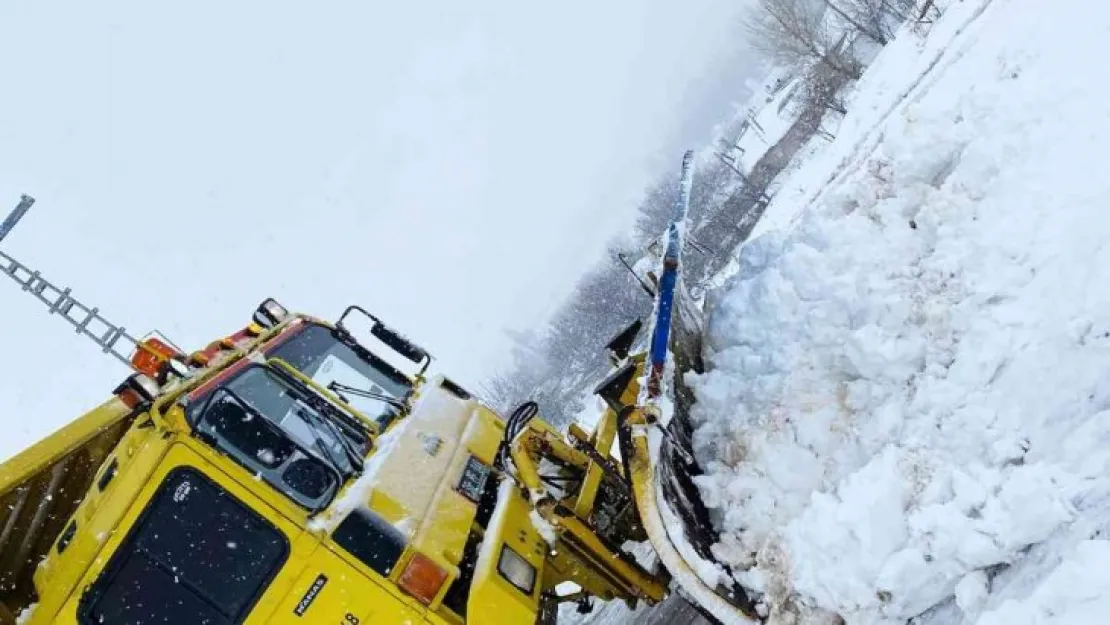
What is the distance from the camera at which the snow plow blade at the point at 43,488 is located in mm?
4469

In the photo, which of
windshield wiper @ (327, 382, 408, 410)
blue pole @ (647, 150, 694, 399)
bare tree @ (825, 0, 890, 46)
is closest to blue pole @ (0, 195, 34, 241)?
windshield wiper @ (327, 382, 408, 410)

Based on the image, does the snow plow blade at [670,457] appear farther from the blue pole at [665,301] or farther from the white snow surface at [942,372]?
the white snow surface at [942,372]

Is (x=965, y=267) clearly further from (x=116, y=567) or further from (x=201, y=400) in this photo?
(x=116, y=567)

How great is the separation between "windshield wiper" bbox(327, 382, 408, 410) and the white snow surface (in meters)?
1.78

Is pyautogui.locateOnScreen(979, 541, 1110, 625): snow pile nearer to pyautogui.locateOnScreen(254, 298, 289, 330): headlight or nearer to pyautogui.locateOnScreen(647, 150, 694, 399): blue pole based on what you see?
pyautogui.locateOnScreen(647, 150, 694, 399): blue pole

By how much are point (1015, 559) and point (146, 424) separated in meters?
3.67

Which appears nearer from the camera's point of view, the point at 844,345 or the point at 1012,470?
the point at 1012,470

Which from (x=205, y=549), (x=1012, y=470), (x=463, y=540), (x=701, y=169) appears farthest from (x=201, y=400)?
(x=701, y=169)

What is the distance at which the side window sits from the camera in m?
3.91

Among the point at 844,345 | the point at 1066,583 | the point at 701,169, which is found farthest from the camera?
the point at 701,169

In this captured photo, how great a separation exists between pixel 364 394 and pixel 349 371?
450 millimetres

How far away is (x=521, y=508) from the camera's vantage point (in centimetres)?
477

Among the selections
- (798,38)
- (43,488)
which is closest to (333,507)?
(43,488)

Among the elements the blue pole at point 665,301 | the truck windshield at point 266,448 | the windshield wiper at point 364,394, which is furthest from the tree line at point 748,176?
the truck windshield at point 266,448
